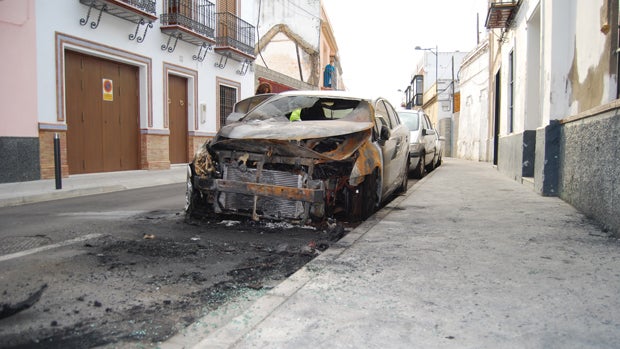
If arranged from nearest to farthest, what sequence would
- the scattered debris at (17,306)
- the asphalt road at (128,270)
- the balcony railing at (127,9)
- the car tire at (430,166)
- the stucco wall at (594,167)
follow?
the asphalt road at (128,270), the scattered debris at (17,306), the stucco wall at (594,167), the balcony railing at (127,9), the car tire at (430,166)

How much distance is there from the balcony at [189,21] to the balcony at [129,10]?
88 cm

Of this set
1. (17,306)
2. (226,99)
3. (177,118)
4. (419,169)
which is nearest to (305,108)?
(17,306)

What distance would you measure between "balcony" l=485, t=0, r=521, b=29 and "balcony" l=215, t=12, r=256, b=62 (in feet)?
32.2

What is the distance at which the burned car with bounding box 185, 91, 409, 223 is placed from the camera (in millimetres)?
4898

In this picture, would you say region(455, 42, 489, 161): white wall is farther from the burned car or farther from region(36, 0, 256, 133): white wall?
the burned car

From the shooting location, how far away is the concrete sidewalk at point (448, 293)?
2.38 metres

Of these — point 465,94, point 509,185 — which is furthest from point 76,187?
point 465,94

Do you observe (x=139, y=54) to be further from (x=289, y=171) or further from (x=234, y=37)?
(x=289, y=171)

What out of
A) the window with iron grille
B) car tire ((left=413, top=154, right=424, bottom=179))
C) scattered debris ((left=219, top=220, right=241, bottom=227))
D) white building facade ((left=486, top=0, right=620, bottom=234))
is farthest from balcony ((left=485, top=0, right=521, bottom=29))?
the window with iron grille

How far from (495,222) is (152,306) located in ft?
13.0

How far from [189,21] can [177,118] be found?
3.34 metres

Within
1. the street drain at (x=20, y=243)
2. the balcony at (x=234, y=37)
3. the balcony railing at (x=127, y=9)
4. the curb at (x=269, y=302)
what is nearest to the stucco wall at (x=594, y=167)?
the curb at (x=269, y=302)

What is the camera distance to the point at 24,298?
2.95 meters

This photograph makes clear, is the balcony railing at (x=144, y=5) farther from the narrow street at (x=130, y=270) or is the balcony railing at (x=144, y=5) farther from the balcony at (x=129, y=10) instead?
the narrow street at (x=130, y=270)
